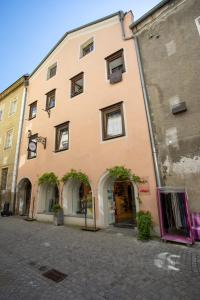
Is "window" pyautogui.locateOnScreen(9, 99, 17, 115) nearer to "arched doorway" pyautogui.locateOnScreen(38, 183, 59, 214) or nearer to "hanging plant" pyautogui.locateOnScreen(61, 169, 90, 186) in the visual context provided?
"arched doorway" pyautogui.locateOnScreen(38, 183, 59, 214)

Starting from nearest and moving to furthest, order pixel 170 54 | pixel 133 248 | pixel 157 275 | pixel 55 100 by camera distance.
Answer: pixel 157 275, pixel 133 248, pixel 170 54, pixel 55 100

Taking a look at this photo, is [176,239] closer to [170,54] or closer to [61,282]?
[61,282]

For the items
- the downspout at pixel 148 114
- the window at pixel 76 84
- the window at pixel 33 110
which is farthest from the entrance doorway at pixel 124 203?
the window at pixel 33 110

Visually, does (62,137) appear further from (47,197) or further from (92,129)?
(47,197)

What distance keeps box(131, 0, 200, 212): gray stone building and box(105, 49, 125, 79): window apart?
1284 mm

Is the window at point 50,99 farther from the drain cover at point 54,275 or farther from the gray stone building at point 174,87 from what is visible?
the drain cover at point 54,275

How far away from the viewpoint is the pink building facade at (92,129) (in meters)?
8.37

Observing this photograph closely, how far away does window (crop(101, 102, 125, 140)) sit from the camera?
8.98 m

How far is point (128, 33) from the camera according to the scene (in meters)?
9.93

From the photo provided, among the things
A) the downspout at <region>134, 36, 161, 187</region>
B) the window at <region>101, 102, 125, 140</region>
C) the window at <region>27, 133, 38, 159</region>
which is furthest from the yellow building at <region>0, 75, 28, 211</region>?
the downspout at <region>134, 36, 161, 187</region>

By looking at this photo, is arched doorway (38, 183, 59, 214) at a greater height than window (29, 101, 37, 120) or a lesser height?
lesser

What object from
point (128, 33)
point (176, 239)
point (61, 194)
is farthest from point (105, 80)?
point (176, 239)

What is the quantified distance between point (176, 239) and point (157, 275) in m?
2.34

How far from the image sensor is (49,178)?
10898 millimetres
